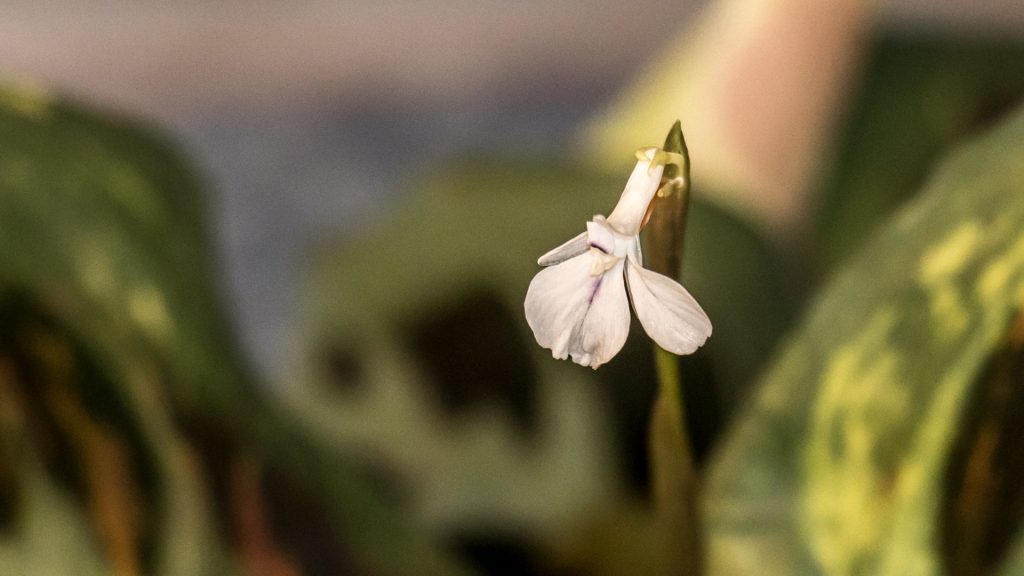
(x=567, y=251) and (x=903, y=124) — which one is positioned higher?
(x=903, y=124)

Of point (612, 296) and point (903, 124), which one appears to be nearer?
point (612, 296)

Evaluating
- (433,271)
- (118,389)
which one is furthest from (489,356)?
(118,389)

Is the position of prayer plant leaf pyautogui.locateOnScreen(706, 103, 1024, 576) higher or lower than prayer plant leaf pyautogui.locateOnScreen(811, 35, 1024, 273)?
lower

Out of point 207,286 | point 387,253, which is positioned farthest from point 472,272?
point 207,286

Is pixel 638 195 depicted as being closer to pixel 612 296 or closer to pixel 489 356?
pixel 612 296

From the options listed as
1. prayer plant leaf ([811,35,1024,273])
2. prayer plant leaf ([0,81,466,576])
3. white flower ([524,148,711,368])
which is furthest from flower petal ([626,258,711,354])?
prayer plant leaf ([811,35,1024,273])

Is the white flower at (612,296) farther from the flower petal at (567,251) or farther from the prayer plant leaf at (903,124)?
the prayer plant leaf at (903,124)

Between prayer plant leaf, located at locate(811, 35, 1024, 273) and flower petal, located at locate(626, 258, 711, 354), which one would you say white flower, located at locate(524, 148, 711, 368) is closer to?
flower petal, located at locate(626, 258, 711, 354)

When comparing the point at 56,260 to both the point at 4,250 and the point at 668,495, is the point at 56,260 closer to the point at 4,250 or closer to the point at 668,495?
the point at 4,250
